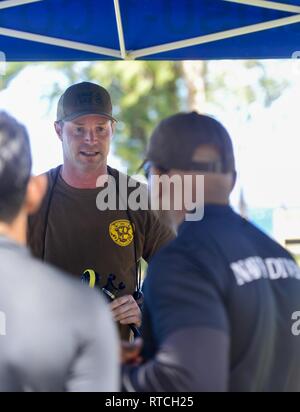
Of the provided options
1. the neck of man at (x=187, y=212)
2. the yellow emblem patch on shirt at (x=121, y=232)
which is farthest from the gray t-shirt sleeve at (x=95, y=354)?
the yellow emblem patch on shirt at (x=121, y=232)

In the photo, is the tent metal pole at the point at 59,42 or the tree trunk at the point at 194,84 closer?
the tent metal pole at the point at 59,42

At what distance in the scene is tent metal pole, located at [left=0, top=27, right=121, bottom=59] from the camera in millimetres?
3783

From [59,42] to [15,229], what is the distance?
7.46 feet

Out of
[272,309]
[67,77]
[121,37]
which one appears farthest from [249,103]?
[272,309]

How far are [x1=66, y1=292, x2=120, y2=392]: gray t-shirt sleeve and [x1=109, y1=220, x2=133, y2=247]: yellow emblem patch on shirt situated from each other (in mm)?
1784

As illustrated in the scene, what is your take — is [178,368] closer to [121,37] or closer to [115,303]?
[115,303]

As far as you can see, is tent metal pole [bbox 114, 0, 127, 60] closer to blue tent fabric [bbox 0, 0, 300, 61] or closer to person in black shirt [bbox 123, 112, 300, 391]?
blue tent fabric [bbox 0, 0, 300, 61]

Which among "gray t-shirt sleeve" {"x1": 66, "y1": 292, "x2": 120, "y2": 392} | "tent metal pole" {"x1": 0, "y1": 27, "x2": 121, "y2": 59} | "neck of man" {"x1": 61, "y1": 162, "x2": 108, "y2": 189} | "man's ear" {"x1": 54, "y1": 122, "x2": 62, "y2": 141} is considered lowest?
"gray t-shirt sleeve" {"x1": 66, "y1": 292, "x2": 120, "y2": 392}

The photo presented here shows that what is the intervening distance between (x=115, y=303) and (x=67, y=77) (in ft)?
46.7

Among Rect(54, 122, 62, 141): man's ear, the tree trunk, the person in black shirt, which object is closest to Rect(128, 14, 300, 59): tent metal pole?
Rect(54, 122, 62, 141): man's ear

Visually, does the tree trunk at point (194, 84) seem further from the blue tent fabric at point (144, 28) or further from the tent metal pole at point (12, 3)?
the tent metal pole at point (12, 3)

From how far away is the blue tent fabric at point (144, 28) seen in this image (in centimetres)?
364

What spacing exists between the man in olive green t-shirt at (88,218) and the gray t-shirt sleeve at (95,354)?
163 centimetres

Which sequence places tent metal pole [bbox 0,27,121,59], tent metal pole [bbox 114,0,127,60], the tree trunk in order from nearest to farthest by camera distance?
tent metal pole [bbox 114,0,127,60], tent metal pole [bbox 0,27,121,59], the tree trunk
